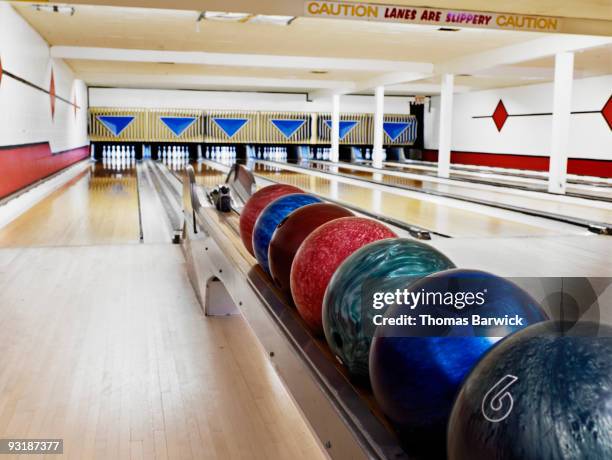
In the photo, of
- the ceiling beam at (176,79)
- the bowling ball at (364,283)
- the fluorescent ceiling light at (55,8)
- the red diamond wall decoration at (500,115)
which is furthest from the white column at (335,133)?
the bowling ball at (364,283)

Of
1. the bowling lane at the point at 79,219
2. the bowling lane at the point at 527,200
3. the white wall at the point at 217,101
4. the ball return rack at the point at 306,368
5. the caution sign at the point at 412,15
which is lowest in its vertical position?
the bowling lane at the point at 79,219

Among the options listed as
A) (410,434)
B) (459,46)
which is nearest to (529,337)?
(410,434)

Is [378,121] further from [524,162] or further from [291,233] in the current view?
[291,233]

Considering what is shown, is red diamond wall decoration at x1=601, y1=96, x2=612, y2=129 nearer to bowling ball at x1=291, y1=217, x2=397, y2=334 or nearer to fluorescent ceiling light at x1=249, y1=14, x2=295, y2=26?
fluorescent ceiling light at x1=249, y1=14, x2=295, y2=26

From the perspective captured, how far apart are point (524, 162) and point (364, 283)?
12.9 meters

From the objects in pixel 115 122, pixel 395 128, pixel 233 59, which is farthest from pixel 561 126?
pixel 115 122

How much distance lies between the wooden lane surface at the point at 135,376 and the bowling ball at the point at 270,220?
48 centimetres

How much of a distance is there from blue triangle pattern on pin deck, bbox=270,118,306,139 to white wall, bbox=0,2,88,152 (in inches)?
258

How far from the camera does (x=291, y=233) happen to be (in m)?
1.72

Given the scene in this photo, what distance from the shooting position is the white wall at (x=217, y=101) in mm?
16016

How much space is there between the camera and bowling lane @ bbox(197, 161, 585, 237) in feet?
17.4

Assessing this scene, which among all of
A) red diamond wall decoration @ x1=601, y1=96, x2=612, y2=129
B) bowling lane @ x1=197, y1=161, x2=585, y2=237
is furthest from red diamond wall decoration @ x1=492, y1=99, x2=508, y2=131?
bowling lane @ x1=197, y1=161, x2=585, y2=237

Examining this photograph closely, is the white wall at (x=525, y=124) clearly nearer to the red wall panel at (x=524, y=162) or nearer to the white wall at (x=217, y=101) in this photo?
the red wall panel at (x=524, y=162)

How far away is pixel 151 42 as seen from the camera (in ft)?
28.9
